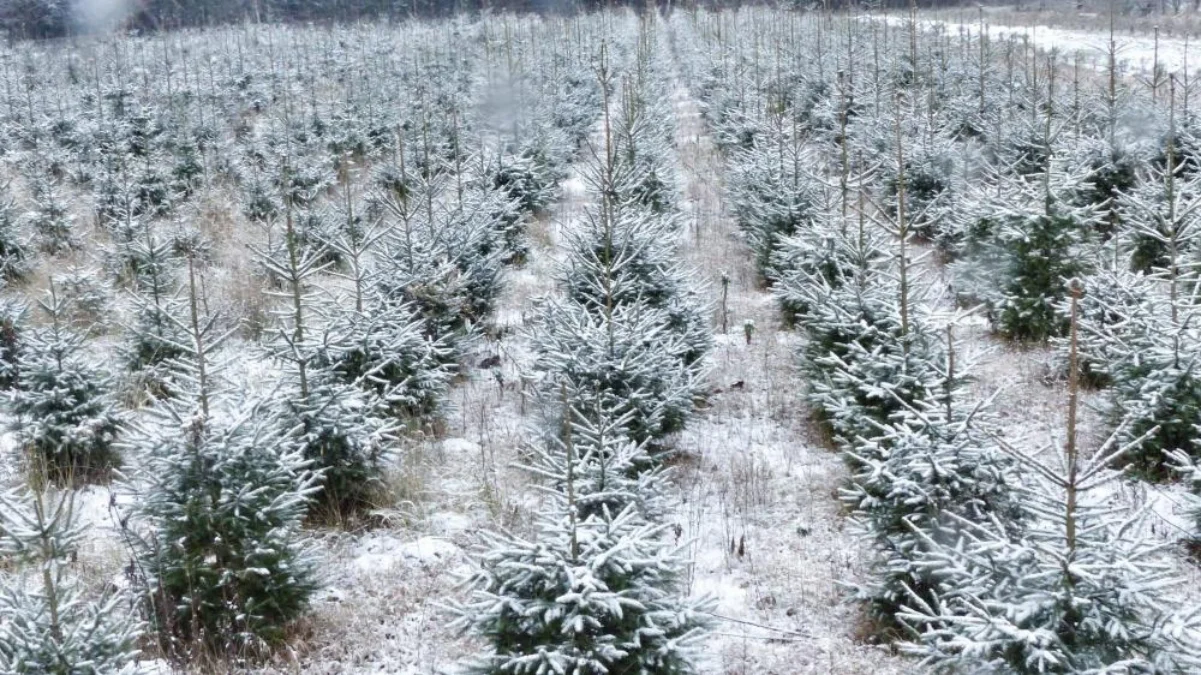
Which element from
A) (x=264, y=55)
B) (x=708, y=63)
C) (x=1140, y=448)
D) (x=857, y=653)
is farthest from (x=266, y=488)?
(x=264, y=55)

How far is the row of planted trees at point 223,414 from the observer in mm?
4086

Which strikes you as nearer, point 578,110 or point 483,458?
point 483,458

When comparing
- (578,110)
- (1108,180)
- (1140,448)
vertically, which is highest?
(578,110)

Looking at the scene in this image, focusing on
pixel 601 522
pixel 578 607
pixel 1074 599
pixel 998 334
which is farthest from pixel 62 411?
pixel 998 334

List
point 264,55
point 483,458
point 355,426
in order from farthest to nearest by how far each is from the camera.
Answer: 1. point 264,55
2. point 483,458
3. point 355,426

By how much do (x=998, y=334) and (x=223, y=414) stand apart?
6.84 metres

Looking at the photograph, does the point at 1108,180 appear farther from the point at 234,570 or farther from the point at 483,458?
the point at 234,570

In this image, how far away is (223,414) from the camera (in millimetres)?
4418

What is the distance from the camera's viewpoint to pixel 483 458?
6.23 metres

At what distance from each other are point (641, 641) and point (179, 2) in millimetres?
48977

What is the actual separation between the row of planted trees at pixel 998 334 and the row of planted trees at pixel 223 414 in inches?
111

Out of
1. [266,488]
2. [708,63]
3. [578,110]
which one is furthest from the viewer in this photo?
[708,63]

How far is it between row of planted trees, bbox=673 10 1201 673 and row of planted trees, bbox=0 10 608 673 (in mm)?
2812

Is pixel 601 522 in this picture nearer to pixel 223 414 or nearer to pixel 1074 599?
pixel 1074 599
